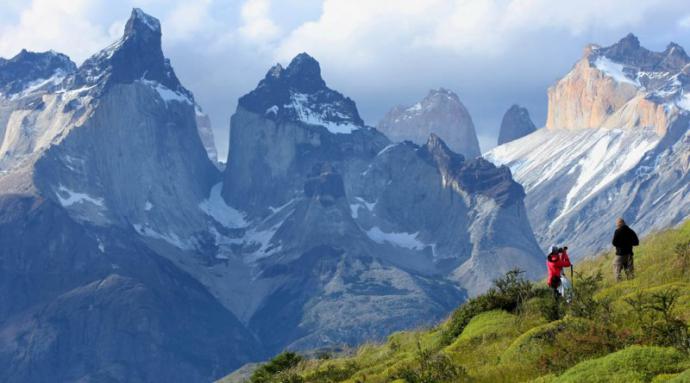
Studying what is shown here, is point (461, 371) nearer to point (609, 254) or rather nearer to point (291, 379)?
point (291, 379)

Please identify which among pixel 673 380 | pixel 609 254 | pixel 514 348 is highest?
pixel 609 254

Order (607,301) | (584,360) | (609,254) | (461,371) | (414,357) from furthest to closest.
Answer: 1. (609,254)
2. (414,357)
3. (607,301)
4. (461,371)
5. (584,360)

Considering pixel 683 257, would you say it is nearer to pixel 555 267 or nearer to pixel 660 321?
pixel 555 267

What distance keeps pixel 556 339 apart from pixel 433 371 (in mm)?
3268

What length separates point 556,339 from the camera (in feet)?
108

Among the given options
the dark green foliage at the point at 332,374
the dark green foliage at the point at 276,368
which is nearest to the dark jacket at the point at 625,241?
the dark green foliage at the point at 332,374

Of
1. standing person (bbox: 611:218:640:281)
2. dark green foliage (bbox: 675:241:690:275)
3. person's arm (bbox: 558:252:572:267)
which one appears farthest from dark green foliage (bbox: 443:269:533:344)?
dark green foliage (bbox: 675:241:690:275)

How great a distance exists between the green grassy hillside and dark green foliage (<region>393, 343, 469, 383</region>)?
4 centimetres

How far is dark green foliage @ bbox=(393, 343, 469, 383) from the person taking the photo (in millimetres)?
32812

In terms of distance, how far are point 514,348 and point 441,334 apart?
1025 centimetres

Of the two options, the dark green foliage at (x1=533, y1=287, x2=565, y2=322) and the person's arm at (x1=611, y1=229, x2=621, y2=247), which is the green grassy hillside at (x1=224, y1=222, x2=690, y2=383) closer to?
the dark green foliage at (x1=533, y1=287, x2=565, y2=322)

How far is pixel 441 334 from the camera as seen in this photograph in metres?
43.7

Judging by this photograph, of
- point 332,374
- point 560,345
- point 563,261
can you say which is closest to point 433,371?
point 560,345

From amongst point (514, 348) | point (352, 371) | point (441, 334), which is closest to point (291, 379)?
point (352, 371)
